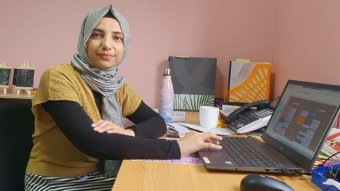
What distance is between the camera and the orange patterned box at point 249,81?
192cm

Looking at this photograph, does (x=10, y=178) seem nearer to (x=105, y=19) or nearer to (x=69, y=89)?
(x=69, y=89)

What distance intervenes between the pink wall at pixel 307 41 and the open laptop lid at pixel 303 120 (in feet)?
1.16

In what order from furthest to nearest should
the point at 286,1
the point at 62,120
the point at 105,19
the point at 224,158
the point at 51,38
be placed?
the point at 51,38 < the point at 286,1 < the point at 105,19 < the point at 62,120 < the point at 224,158

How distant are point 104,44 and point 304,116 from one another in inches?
28.1

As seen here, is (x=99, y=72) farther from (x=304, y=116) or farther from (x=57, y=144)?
(x=304, y=116)

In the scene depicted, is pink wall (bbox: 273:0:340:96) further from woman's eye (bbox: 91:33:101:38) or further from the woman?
woman's eye (bbox: 91:33:101:38)

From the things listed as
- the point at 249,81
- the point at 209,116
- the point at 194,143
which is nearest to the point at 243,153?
the point at 194,143

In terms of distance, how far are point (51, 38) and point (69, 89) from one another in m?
1.13

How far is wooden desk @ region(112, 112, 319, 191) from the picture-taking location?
705 millimetres

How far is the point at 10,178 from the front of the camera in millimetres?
1086

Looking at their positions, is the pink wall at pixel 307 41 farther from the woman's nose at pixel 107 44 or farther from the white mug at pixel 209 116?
the woman's nose at pixel 107 44

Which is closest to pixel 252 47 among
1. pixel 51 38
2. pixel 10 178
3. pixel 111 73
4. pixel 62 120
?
pixel 111 73

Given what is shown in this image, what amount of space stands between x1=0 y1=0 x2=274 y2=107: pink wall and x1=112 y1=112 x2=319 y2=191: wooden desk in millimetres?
1286

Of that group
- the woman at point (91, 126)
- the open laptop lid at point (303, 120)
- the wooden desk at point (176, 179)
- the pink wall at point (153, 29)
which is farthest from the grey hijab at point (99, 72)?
the pink wall at point (153, 29)
